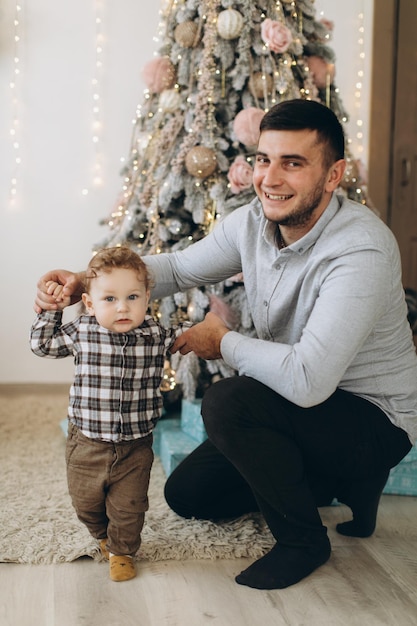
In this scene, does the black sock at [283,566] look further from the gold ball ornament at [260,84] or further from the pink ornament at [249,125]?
the gold ball ornament at [260,84]

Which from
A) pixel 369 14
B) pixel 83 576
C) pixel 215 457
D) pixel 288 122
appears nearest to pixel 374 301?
pixel 288 122

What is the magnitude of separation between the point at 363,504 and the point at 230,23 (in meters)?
1.67

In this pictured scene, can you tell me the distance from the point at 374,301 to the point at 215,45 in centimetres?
136

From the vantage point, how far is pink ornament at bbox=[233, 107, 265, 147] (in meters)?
2.42

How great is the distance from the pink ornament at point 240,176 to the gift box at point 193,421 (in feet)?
2.51

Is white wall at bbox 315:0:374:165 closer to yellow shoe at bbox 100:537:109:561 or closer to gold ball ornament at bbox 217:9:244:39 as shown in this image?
gold ball ornament at bbox 217:9:244:39

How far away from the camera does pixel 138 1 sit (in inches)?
139

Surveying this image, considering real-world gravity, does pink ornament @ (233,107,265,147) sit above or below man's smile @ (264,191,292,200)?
above

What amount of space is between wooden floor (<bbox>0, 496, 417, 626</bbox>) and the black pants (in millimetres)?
144

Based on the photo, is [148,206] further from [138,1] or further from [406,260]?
[406,260]

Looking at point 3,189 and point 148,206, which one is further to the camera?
point 3,189

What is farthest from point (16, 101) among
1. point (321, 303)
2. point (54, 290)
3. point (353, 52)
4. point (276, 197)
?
point (321, 303)

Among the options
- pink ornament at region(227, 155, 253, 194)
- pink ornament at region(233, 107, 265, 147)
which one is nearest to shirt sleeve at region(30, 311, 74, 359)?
pink ornament at region(227, 155, 253, 194)

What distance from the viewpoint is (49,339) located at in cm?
165
